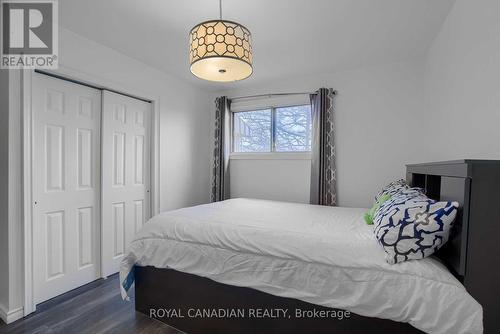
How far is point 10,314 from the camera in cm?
186

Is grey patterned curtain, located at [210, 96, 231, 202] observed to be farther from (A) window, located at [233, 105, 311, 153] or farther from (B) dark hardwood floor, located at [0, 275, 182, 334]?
(B) dark hardwood floor, located at [0, 275, 182, 334]

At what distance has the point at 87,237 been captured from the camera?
2539 mm

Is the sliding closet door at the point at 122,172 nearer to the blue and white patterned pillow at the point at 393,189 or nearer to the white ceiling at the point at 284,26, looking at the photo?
the white ceiling at the point at 284,26

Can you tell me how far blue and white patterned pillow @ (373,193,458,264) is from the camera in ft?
3.64

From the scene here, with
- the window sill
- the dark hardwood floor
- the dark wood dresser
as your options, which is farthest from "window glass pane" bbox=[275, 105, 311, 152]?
the dark hardwood floor

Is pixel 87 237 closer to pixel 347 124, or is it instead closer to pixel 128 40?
pixel 128 40

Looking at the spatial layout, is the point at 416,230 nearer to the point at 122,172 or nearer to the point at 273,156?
the point at 273,156

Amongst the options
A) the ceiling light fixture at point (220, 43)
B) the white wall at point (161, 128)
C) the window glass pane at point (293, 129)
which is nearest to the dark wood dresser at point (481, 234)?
the ceiling light fixture at point (220, 43)

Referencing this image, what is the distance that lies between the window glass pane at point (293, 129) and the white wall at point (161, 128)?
120 cm

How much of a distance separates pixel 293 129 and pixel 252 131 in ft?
2.22

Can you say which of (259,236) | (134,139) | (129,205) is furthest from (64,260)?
(259,236)

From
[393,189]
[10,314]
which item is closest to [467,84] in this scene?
[393,189]

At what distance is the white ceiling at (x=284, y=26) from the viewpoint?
189 centimetres

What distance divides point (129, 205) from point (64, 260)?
801mm
